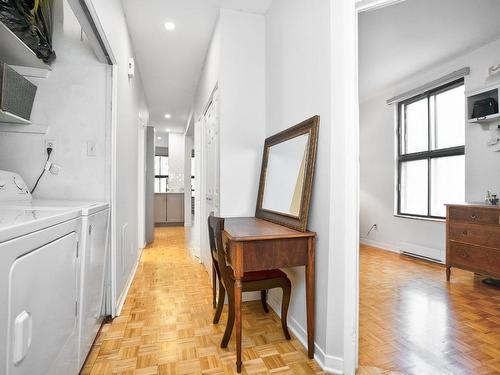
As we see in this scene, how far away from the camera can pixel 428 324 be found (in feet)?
6.56

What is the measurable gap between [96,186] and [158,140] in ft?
25.4

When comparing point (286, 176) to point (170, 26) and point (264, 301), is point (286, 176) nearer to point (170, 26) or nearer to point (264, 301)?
point (264, 301)

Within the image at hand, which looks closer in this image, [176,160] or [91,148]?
[91,148]

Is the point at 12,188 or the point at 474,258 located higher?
the point at 12,188

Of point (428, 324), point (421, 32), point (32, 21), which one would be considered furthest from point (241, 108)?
point (428, 324)

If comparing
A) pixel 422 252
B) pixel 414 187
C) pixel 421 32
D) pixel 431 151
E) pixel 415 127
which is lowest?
pixel 422 252

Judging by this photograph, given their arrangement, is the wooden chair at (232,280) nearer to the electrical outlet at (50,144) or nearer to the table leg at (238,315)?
the table leg at (238,315)

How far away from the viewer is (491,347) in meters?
1.70

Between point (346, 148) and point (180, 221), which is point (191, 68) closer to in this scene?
point (346, 148)

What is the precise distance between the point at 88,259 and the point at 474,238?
346cm

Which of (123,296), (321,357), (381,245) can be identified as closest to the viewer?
(321,357)

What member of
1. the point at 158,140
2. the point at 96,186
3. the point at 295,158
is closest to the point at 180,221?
the point at 158,140

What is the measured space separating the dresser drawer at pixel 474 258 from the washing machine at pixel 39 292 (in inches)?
136

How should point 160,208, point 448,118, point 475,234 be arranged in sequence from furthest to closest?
1. point 160,208
2. point 448,118
3. point 475,234
